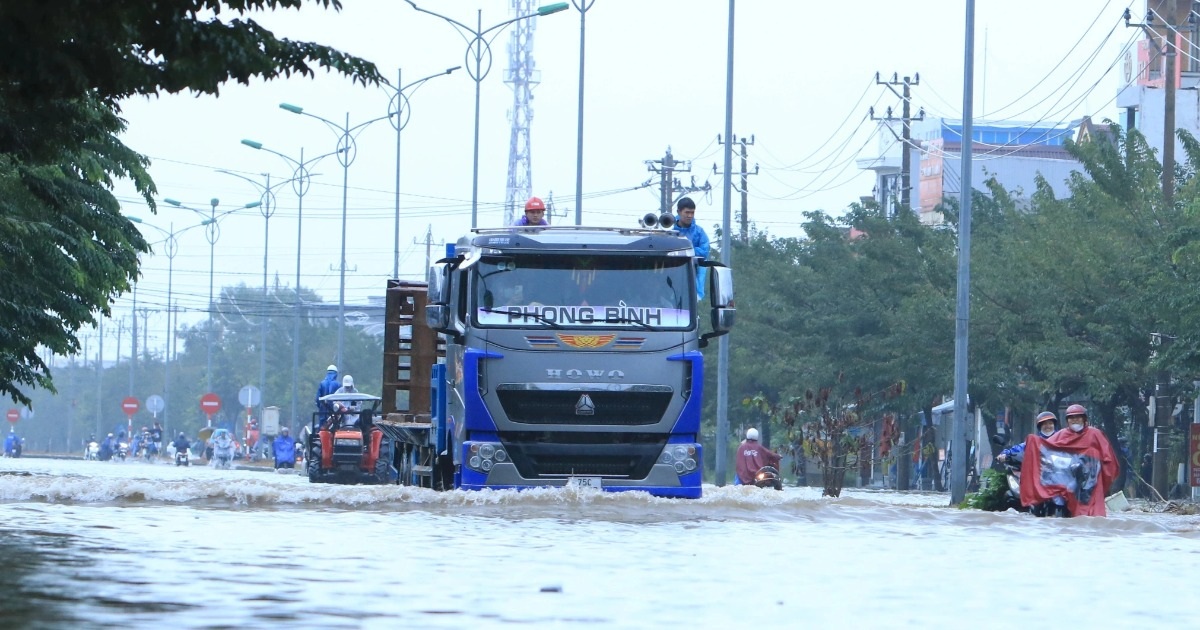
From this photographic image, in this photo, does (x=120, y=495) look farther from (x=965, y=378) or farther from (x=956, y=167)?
(x=956, y=167)

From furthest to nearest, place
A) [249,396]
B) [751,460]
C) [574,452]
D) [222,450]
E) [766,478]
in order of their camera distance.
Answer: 1. [249,396]
2. [222,450]
3. [751,460]
4. [766,478]
5. [574,452]

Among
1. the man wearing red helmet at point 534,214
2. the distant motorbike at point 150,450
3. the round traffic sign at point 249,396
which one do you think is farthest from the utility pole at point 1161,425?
the distant motorbike at point 150,450

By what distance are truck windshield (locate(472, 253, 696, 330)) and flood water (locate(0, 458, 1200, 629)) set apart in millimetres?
1556

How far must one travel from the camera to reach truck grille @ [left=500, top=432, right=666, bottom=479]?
1931cm

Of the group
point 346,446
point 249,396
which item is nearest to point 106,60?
point 346,446

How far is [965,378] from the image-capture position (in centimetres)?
3209

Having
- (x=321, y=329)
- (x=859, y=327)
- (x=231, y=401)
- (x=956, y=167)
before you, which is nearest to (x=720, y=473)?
(x=859, y=327)

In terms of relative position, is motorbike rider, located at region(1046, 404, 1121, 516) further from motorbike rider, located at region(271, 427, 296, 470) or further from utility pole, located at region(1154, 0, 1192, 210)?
motorbike rider, located at region(271, 427, 296, 470)

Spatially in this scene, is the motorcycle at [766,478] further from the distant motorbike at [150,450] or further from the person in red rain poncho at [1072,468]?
the distant motorbike at [150,450]

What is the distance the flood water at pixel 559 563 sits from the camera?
30.8 feet

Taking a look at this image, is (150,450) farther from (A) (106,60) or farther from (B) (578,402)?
(A) (106,60)

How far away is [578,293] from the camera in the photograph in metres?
19.2

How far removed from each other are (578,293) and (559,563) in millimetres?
7037

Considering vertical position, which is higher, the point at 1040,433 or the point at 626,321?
the point at 626,321
